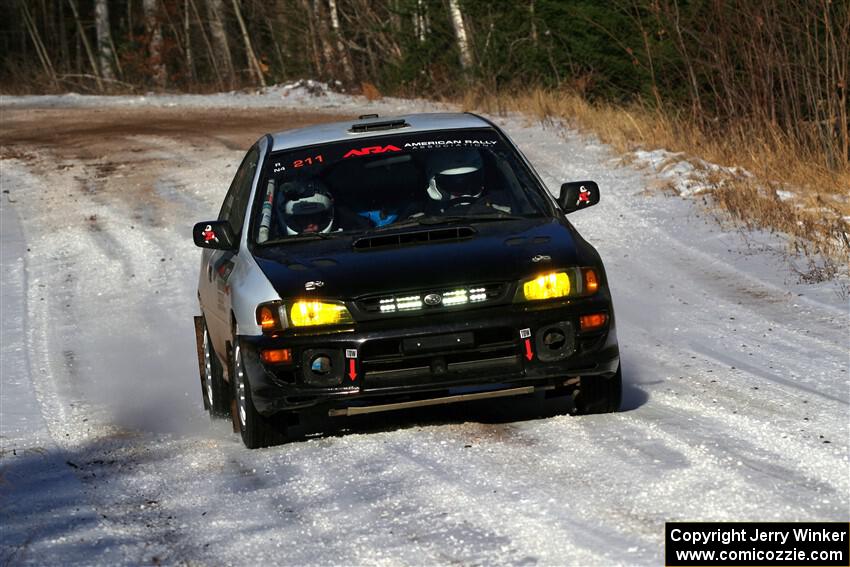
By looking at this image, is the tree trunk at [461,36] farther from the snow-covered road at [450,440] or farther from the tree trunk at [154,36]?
the tree trunk at [154,36]

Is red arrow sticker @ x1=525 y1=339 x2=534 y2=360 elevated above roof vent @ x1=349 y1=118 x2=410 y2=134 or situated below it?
below

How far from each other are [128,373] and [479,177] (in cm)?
441

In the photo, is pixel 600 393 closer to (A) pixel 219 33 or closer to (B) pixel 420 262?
(B) pixel 420 262

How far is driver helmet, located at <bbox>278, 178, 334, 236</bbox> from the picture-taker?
8312 millimetres

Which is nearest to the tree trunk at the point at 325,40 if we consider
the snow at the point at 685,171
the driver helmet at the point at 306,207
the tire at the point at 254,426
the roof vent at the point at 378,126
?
the snow at the point at 685,171

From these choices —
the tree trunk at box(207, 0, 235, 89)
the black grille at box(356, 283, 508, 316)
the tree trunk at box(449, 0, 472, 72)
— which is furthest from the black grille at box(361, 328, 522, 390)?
the tree trunk at box(207, 0, 235, 89)

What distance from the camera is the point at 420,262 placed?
24.5 feet

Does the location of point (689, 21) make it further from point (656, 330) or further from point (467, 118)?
point (467, 118)

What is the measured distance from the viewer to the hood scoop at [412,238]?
307 inches

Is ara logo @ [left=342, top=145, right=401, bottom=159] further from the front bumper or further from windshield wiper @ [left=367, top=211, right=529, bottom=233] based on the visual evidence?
the front bumper

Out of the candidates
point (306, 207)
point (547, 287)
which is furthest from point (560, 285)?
point (306, 207)

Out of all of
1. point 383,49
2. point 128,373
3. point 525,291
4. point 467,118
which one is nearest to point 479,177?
point 467,118

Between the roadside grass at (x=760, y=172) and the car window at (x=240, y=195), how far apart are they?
460 cm

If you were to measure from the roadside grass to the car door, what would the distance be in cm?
466
